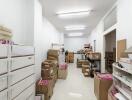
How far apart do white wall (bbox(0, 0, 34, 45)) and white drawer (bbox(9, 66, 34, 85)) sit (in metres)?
0.81

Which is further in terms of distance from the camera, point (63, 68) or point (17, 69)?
point (63, 68)

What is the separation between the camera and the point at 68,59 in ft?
41.9

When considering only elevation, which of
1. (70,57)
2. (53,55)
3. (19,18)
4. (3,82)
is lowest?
(70,57)

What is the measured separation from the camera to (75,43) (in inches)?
544

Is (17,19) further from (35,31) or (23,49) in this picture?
(23,49)

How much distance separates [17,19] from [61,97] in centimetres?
253

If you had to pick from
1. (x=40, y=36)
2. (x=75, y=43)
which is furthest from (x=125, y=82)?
(x=75, y=43)

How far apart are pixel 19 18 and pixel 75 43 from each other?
36.8 feet

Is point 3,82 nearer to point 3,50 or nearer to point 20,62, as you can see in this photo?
point 3,50

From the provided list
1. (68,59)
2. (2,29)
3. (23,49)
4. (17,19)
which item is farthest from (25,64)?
(68,59)

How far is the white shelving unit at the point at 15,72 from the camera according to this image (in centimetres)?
148

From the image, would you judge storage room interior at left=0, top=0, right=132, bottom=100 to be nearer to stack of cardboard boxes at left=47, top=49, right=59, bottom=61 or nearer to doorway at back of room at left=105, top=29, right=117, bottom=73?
stack of cardboard boxes at left=47, top=49, right=59, bottom=61

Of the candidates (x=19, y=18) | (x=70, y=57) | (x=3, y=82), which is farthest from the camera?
(x=70, y=57)

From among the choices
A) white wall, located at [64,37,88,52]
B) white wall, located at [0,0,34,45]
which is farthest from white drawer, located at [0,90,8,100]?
white wall, located at [64,37,88,52]
